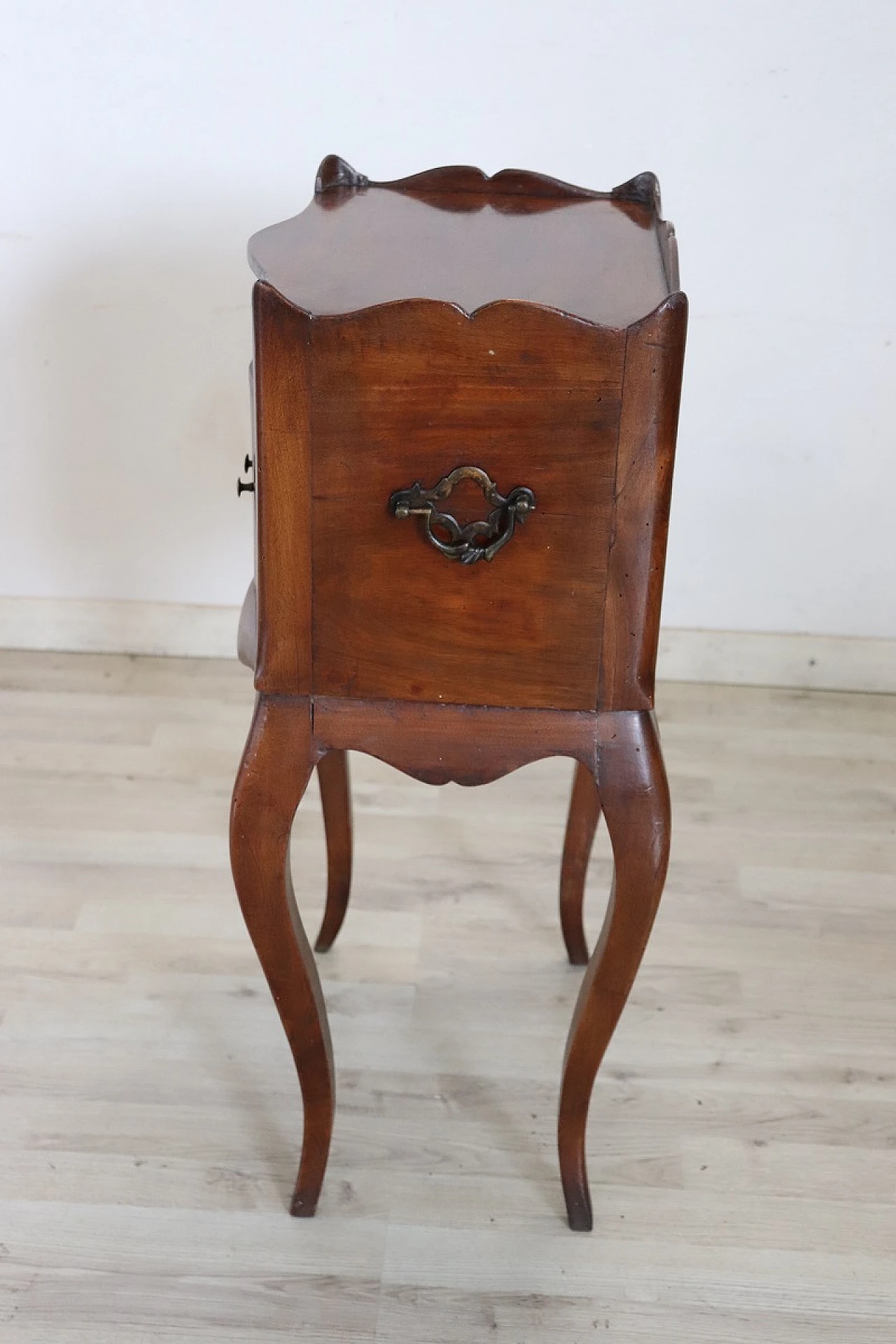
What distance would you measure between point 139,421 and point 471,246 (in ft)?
3.32

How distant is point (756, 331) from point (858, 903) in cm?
80

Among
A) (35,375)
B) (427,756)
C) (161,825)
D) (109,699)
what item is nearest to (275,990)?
(427,756)

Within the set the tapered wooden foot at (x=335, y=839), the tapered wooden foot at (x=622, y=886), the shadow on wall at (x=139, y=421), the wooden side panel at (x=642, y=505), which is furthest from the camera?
the shadow on wall at (x=139, y=421)

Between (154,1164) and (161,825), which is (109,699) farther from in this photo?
(154,1164)

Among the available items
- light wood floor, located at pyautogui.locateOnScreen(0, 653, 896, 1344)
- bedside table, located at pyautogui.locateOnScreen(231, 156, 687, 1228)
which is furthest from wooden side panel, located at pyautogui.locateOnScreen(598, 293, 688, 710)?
light wood floor, located at pyautogui.locateOnScreen(0, 653, 896, 1344)

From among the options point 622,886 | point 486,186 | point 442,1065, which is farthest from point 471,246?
point 442,1065

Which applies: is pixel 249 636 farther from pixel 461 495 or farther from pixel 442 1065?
pixel 442 1065

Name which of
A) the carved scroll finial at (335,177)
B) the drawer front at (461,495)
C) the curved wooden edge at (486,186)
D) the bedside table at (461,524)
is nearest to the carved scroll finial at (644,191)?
the curved wooden edge at (486,186)

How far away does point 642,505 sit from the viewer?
3.05ft

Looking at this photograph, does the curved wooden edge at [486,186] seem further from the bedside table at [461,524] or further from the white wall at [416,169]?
the white wall at [416,169]

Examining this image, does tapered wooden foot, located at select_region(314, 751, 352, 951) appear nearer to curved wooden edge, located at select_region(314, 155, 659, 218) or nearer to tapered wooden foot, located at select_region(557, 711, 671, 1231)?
tapered wooden foot, located at select_region(557, 711, 671, 1231)

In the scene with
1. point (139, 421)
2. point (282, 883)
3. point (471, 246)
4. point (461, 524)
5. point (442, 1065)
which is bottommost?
point (442, 1065)

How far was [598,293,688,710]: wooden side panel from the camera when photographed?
88 centimetres

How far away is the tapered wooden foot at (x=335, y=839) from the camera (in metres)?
1.46
